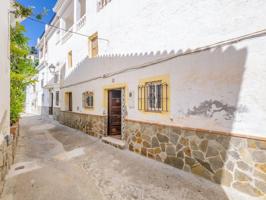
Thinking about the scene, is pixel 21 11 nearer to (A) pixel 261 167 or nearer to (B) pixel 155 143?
(B) pixel 155 143

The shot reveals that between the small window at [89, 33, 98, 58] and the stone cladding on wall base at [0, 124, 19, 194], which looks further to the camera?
the small window at [89, 33, 98, 58]

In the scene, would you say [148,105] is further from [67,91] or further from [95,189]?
[67,91]

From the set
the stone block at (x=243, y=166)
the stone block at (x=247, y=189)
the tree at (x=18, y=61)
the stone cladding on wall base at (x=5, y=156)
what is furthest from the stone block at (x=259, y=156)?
the tree at (x=18, y=61)

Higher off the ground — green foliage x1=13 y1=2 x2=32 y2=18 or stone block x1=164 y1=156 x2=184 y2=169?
green foliage x1=13 y1=2 x2=32 y2=18

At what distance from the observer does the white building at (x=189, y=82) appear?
11.1ft

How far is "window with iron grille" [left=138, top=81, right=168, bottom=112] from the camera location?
5.20 metres

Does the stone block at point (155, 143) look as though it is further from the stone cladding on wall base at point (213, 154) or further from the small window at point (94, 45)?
the small window at point (94, 45)

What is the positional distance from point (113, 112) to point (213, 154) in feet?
17.7

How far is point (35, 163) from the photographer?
5.42 metres

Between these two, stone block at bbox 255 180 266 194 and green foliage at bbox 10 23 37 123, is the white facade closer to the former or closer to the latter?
stone block at bbox 255 180 266 194

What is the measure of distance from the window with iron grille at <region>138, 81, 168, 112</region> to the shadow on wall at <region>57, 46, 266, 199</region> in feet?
1.15

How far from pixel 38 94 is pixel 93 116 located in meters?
17.0

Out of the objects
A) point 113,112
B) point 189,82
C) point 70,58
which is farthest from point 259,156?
point 70,58

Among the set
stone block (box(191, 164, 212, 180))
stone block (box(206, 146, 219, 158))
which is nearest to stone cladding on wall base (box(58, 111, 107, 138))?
stone block (box(191, 164, 212, 180))
